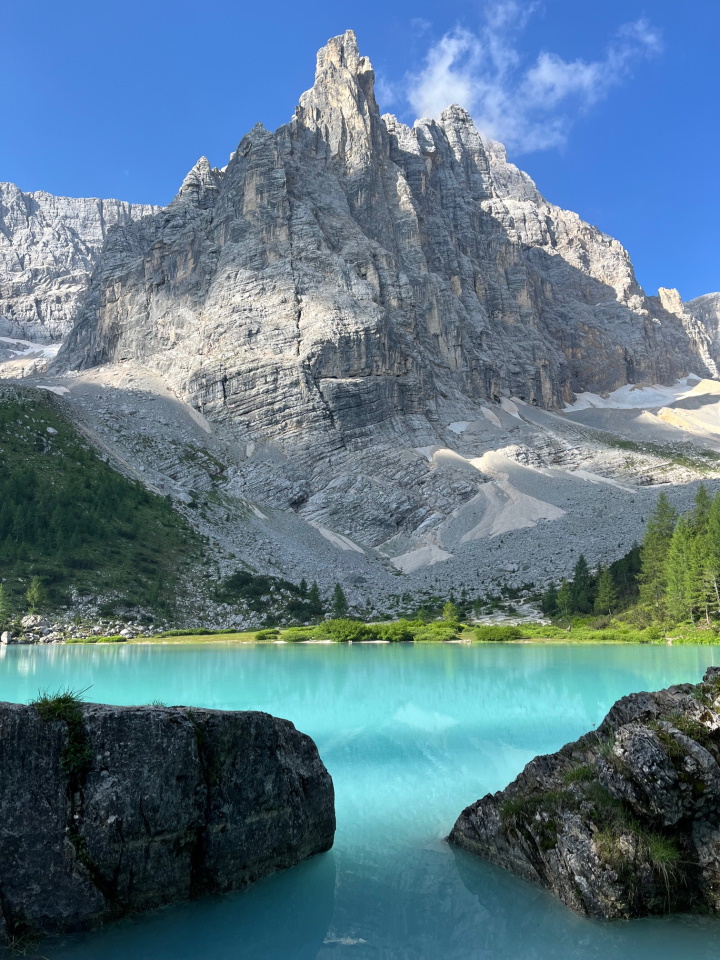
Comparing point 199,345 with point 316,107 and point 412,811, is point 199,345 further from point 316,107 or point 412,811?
point 412,811

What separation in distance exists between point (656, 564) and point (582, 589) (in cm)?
1000

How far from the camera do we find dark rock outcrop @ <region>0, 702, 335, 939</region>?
6.94m

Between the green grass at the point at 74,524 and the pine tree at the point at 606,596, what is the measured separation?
45.2 meters

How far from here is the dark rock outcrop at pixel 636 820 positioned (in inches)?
300

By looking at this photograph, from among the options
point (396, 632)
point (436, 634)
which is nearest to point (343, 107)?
point (396, 632)

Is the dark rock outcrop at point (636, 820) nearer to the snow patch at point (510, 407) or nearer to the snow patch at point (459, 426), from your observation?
the snow patch at point (459, 426)

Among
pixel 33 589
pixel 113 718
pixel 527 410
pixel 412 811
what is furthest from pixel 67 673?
pixel 527 410

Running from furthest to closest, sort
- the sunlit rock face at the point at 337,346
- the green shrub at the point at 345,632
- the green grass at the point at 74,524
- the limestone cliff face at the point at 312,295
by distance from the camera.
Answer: the limestone cliff face at the point at 312,295 < the sunlit rock face at the point at 337,346 < the green grass at the point at 74,524 < the green shrub at the point at 345,632

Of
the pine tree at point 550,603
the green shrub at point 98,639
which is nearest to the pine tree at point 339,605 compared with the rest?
the pine tree at point 550,603

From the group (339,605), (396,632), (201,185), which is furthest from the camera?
(201,185)

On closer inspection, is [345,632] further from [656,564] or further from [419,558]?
[419,558]

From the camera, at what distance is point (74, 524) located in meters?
80.6

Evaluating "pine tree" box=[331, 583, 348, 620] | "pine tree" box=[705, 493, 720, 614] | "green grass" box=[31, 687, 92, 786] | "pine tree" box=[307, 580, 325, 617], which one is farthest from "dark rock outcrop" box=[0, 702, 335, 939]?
"pine tree" box=[307, 580, 325, 617]

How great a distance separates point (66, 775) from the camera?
284 inches
